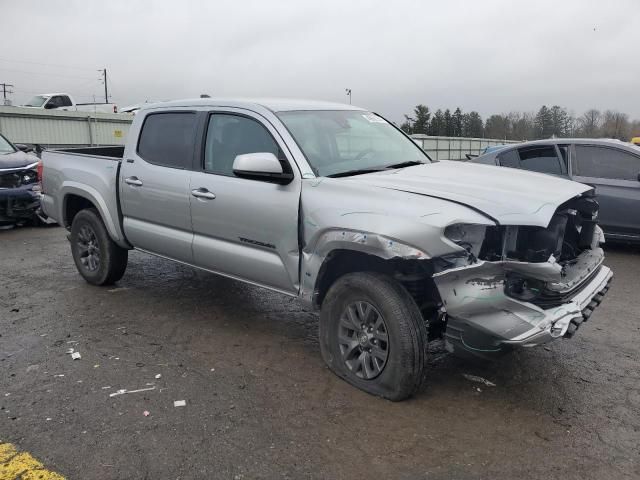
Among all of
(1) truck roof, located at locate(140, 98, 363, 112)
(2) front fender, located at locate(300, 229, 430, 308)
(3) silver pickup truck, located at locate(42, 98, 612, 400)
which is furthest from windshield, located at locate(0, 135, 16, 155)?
(2) front fender, located at locate(300, 229, 430, 308)

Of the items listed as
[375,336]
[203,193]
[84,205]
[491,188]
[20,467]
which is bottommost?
[20,467]

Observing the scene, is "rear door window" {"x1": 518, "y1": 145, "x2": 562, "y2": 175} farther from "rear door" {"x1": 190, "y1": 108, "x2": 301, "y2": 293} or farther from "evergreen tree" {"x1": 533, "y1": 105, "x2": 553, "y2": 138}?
"evergreen tree" {"x1": 533, "y1": 105, "x2": 553, "y2": 138}

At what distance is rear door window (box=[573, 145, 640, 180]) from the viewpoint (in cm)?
775

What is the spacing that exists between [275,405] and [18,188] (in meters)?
8.13

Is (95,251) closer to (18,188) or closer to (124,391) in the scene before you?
(124,391)

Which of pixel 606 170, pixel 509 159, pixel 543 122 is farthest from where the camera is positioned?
pixel 543 122

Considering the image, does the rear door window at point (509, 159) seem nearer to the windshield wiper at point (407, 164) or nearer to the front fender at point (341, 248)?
the windshield wiper at point (407, 164)

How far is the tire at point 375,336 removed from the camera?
135 inches

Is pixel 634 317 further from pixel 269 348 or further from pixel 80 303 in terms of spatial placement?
pixel 80 303

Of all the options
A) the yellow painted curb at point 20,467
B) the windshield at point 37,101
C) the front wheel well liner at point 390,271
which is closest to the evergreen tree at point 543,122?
the windshield at point 37,101

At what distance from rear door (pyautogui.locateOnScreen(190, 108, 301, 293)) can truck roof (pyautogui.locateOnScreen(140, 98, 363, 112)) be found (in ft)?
0.28

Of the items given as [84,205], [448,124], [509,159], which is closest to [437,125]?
[448,124]

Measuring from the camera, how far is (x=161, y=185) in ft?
16.5

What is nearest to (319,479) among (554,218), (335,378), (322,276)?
(335,378)
